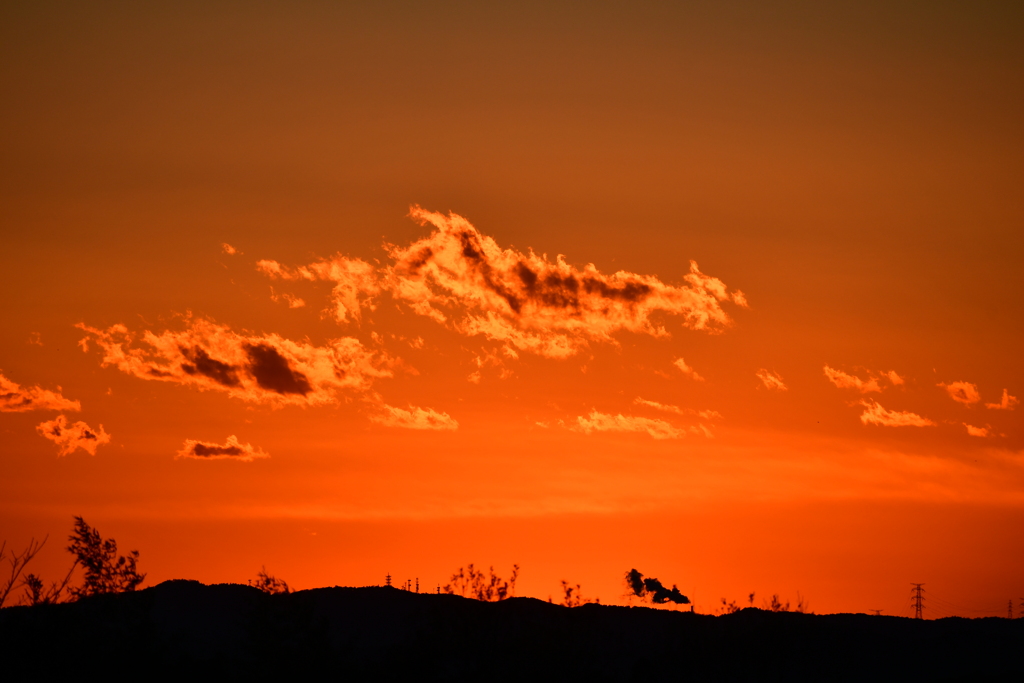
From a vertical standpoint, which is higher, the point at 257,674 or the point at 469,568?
the point at 469,568

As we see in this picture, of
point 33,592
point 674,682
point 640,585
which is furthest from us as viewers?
point 640,585

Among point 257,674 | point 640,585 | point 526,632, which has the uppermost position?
point 640,585

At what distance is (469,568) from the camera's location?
76.8 meters

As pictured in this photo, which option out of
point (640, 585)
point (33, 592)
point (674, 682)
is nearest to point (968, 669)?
point (674, 682)

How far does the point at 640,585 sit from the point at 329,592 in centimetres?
2398

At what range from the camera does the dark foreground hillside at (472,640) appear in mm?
61219

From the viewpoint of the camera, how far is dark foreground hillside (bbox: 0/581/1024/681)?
61.2m

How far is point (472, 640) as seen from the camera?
225 feet

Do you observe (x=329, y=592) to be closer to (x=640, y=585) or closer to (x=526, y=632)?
(x=526, y=632)

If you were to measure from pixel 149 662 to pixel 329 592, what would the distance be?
18.4 metres

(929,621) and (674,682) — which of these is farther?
(929,621)

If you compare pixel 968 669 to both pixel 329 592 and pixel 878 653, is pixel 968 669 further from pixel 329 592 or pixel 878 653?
pixel 329 592

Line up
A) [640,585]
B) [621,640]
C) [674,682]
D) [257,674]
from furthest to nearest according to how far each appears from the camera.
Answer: [640,585] < [621,640] < [674,682] < [257,674]

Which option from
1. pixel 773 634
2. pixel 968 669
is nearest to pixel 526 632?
pixel 773 634
